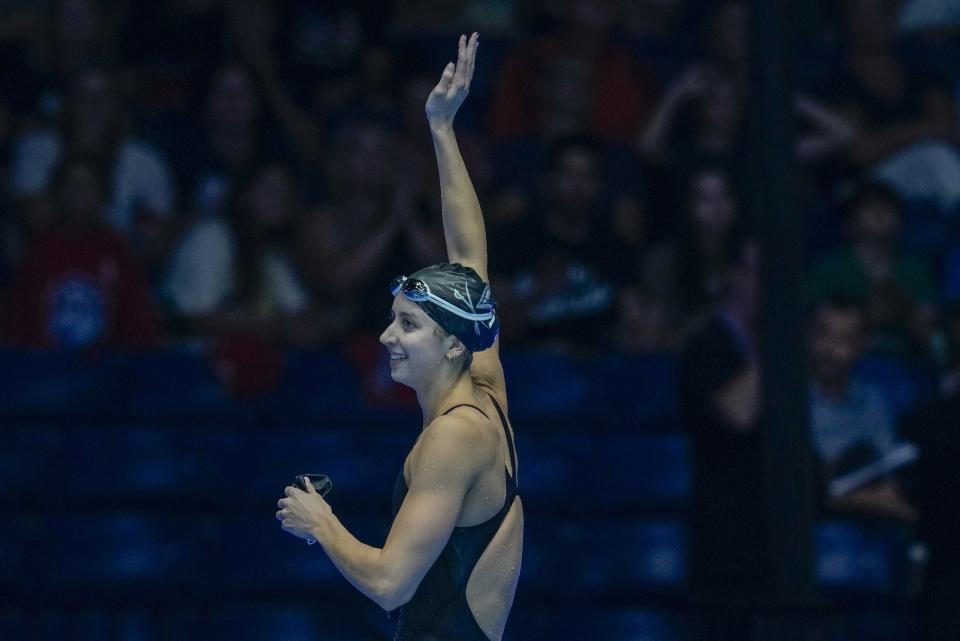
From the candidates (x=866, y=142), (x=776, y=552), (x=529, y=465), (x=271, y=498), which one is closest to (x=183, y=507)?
(x=271, y=498)

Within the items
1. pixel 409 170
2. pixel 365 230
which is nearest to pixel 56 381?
pixel 365 230

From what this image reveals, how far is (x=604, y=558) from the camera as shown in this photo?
6891mm

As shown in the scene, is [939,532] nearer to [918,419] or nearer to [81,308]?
[918,419]

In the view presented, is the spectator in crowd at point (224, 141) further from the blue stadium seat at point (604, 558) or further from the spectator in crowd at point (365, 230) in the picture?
the blue stadium seat at point (604, 558)

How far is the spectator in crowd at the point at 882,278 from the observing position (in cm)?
775

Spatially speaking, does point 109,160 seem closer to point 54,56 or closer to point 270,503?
point 54,56

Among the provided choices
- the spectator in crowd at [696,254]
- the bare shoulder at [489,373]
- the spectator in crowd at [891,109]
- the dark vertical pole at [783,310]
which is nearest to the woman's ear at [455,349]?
the bare shoulder at [489,373]

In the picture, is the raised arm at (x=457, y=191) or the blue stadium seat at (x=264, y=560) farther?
the blue stadium seat at (x=264, y=560)

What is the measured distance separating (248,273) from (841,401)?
A: 2687 mm

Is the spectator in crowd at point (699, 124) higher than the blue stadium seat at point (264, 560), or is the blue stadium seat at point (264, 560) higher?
the spectator in crowd at point (699, 124)

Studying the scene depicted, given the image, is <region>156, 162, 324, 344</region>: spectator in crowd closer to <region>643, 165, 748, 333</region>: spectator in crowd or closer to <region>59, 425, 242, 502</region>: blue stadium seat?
<region>59, 425, 242, 502</region>: blue stadium seat

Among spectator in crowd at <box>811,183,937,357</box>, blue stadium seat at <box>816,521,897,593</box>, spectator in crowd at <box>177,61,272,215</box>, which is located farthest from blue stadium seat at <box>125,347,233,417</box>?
spectator in crowd at <box>811,183,937,357</box>

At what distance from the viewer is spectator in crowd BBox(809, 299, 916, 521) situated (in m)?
7.19

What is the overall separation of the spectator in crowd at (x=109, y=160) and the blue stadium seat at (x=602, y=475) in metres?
2.02
